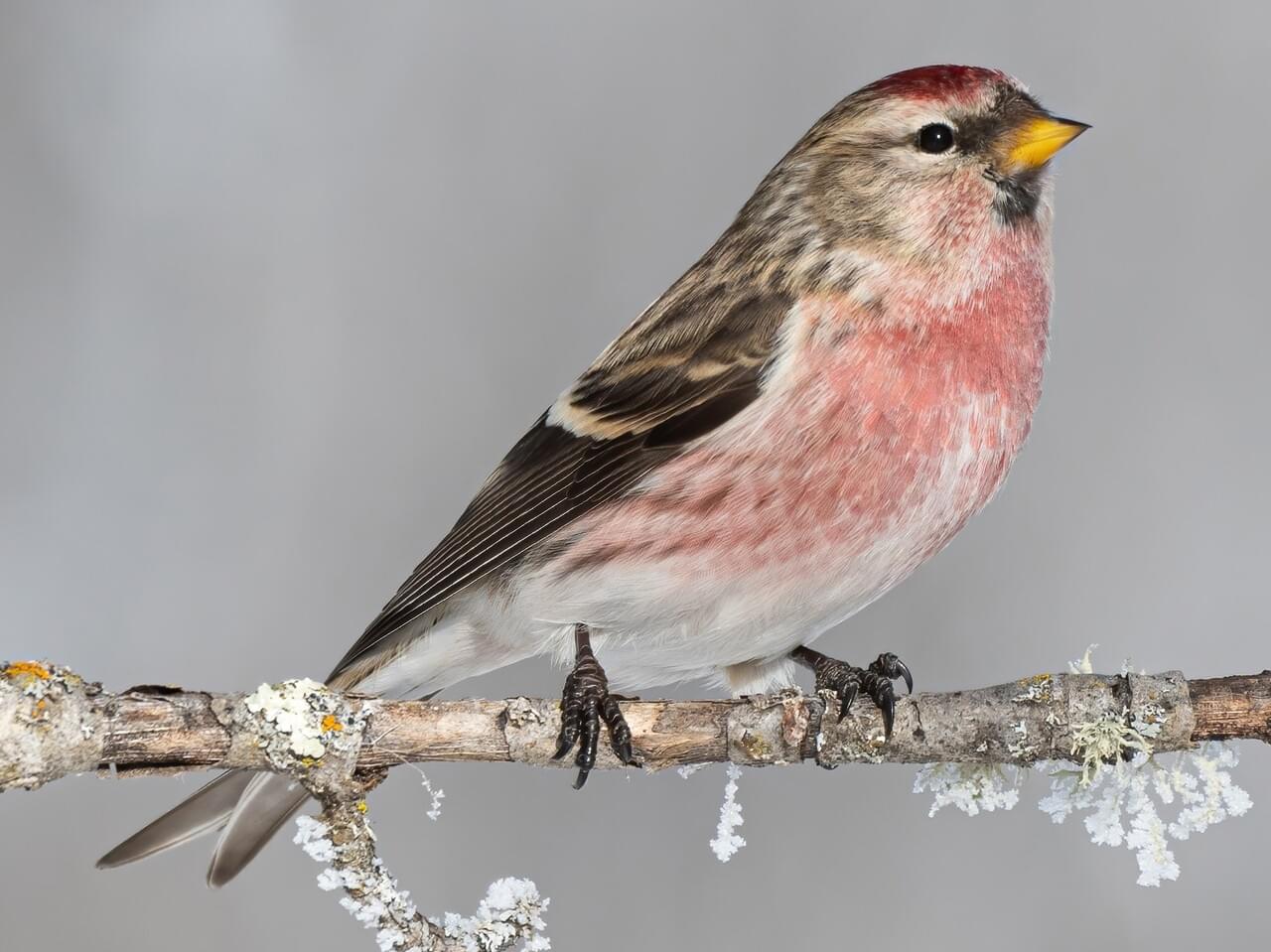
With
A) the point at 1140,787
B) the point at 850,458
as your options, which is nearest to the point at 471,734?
the point at 850,458

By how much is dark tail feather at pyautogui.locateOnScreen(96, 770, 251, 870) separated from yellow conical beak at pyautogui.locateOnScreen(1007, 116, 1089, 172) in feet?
5.64

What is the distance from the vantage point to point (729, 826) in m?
2.10

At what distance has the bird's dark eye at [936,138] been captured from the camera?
2.32 m

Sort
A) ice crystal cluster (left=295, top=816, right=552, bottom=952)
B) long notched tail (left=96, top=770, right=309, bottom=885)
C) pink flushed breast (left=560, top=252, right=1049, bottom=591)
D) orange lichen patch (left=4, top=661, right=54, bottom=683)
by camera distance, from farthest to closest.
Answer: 1. long notched tail (left=96, top=770, right=309, bottom=885)
2. pink flushed breast (left=560, top=252, right=1049, bottom=591)
3. ice crystal cluster (left=295, top=816, right=552, bottom=952)
4. orange lichen patch (left=4, top=661, right=54, bottom=683)

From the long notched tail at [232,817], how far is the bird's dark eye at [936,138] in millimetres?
1583

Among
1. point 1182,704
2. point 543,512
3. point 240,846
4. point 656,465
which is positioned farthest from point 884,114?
point 240,846

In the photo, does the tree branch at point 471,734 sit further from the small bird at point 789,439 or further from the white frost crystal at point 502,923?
the small bird at point 789,439

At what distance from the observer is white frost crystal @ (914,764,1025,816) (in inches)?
87.2

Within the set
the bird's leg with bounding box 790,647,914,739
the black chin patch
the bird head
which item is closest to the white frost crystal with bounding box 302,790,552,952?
the bird's leg with bounding box 790,647,914,739

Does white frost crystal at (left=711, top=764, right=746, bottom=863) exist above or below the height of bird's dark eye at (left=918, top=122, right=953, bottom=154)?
below

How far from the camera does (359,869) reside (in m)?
1.88

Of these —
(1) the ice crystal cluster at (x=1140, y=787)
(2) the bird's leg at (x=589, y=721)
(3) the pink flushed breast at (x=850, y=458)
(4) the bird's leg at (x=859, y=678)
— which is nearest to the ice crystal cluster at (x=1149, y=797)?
(1) the ice crystal cluster at (x=1140, y=787)

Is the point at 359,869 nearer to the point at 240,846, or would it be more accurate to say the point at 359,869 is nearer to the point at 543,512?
the point at 240,846

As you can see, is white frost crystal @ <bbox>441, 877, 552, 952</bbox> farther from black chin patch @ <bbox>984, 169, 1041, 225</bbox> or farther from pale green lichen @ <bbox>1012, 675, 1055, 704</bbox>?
black chin patch @ <bbox>984, 169, 1041, 225</bbox>
